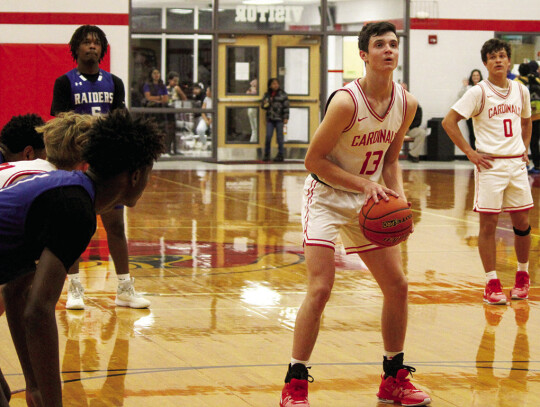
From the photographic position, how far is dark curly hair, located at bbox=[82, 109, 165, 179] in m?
2.90

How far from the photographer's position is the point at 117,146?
2896 mm

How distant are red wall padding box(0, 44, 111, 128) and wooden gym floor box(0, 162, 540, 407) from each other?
9690mm

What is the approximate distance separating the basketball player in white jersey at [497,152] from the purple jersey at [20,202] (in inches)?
154

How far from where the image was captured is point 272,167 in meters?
18.0

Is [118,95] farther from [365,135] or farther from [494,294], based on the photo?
[494,294]

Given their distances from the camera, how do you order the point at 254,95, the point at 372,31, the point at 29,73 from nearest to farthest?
the point at 372,31 < the point at 29,73 < the point at 254,95

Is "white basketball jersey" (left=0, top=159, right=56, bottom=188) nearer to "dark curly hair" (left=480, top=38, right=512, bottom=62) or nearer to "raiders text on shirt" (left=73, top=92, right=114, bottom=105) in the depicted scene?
"raiders text on shirt" (left=73, top=92, right=114, bottom=105)

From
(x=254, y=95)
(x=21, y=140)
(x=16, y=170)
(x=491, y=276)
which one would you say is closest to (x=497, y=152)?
(x=491, y=276)

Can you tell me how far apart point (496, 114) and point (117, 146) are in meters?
3.95

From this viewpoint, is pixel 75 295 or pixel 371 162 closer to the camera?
pixel 371 162

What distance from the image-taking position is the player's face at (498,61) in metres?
6.16

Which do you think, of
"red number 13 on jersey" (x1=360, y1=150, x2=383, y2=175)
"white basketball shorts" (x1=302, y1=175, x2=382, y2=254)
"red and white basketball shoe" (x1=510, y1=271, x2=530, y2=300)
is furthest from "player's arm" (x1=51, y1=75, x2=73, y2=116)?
"red and white basketball shoe" (x1=510, y1=271, x2=530, y2=300)

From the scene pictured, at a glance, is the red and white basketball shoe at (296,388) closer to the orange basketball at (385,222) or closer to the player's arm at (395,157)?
the orange basketball at (385,222)

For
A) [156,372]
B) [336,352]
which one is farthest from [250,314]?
[156,372]
